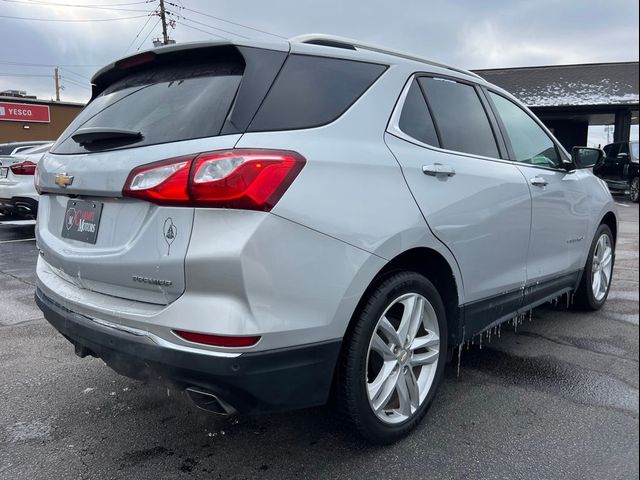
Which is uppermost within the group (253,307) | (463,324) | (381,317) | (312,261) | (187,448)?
(312,261)

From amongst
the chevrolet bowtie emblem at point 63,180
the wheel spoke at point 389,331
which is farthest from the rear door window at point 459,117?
the chevrolet bowtie emblem at point 63,180

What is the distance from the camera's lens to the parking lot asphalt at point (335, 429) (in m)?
2.30

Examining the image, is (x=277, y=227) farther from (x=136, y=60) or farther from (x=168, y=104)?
(x=136, y=60)

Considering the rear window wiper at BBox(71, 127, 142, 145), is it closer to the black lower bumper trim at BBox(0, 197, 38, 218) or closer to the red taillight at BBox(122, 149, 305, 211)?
the red taillight at BBox(122, 149, 305, 211)

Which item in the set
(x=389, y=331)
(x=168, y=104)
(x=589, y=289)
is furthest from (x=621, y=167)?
(x=168, y=104)

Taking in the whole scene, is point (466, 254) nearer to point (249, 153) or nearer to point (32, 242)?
point (249, 153)

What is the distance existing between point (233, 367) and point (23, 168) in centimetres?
767

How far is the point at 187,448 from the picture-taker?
8.10 ft

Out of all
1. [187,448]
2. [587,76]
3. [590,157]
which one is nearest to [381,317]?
[187,448]

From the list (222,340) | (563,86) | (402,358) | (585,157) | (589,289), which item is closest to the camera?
(222,340)

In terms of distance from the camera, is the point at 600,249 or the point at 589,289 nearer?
the point at 589,289

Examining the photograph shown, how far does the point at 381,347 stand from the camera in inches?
93.5

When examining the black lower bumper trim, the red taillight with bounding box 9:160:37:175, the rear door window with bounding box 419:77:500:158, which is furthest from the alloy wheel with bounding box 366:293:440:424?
the red taillight with bounding box 9:160:37:175

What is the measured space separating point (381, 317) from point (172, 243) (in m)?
0.96
